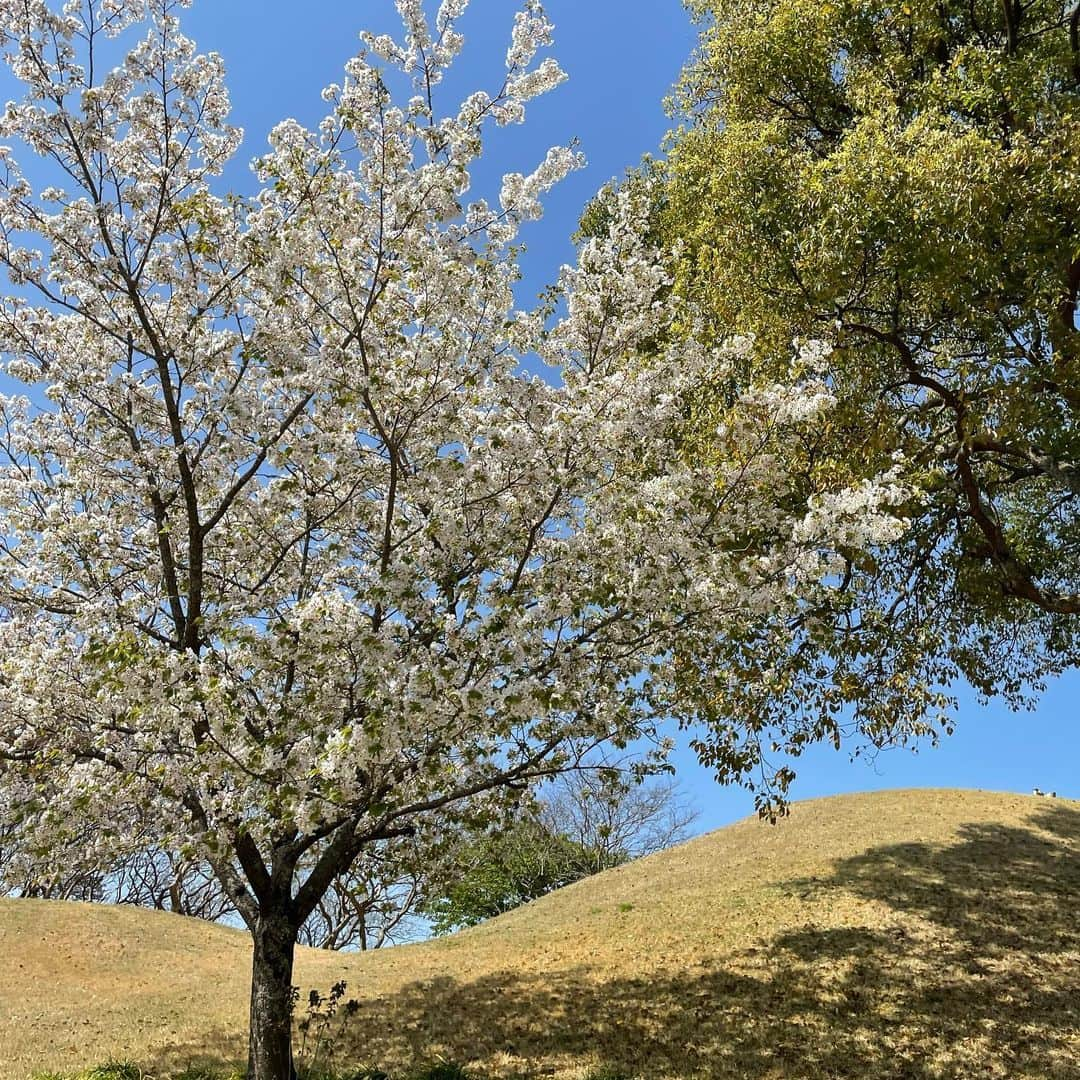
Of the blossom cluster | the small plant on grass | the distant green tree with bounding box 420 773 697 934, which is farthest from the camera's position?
the distant green tree with bounding box 420 773 697 934

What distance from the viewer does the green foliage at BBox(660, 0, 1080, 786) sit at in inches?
375

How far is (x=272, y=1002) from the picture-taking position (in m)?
8.99

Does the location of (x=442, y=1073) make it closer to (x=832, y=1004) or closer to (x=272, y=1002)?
(x=272, y=1002)

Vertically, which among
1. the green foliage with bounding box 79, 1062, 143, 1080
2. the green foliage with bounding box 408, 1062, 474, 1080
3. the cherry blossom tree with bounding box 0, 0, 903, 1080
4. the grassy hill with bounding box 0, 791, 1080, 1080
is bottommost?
the green foliage with bounding box 408, 1062, 474, 1080

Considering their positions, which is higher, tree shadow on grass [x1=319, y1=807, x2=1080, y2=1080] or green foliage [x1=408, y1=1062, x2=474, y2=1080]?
tree shadow on grass [x1=319, y1=807, x2=1080, y2=1080]

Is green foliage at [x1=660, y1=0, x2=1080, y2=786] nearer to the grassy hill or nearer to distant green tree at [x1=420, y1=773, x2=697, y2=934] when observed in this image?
the grassy hill

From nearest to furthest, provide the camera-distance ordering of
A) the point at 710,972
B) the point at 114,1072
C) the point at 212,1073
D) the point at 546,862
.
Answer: the point at 114,1072
the point at 212,1073
the point at 710,972
the point at 546,862

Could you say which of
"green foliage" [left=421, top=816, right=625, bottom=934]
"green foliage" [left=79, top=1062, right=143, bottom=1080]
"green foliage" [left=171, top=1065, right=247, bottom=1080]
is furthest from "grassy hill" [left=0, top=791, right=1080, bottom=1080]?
"green foliage" [left=421, top=816, right=625, bottom=934]

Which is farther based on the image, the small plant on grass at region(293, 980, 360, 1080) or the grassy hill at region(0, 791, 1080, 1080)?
the grassy hill at region(0, 791, 1080, 1080)

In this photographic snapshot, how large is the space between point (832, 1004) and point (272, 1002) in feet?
23.7

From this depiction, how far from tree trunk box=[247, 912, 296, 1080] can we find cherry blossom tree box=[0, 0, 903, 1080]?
0.04 meters

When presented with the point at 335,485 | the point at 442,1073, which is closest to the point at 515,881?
the point at 442,1073

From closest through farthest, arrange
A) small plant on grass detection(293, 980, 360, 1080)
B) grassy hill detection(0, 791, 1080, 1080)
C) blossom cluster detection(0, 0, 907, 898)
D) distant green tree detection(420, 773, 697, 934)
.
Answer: blossom cluster detection(0, 0, 907, 898) → small plant on grass detection(293, 980, 360, 1080) → grassy hill detection(0, 791, 1080, 1080) → distant green tree detection(420, 773, 697, 934)

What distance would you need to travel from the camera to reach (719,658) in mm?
9703
